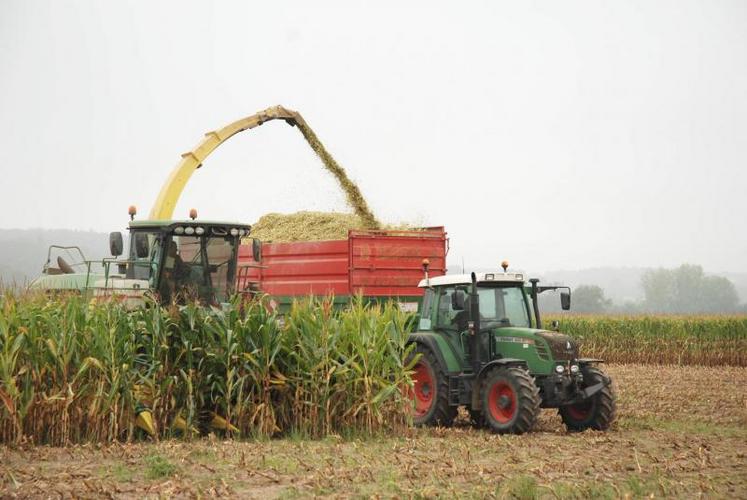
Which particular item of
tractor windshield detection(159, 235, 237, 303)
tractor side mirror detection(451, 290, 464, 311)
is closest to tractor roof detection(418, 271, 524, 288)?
tractor side mirror detection(451, 290, 464, 311)

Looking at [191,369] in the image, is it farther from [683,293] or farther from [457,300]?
[683,293]

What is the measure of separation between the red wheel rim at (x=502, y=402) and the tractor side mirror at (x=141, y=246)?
5.09m

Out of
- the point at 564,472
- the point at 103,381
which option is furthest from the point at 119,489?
the point at 564,472

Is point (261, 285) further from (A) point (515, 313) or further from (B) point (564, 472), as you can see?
(B) point (564, 472)

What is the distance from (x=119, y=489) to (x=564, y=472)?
4.08 meters

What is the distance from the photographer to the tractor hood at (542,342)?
11.4 m

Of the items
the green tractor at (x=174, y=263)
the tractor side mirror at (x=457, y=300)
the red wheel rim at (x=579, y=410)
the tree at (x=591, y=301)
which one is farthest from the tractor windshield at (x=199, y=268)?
the tree at (x=591, y=301)

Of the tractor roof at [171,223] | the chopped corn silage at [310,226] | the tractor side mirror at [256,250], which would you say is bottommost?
the tractor side mirror at [256,250]

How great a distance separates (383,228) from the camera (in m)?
16.2

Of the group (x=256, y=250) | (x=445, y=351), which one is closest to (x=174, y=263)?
(x=256, y=250)

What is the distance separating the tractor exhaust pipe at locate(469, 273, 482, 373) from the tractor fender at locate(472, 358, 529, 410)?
0.44ft

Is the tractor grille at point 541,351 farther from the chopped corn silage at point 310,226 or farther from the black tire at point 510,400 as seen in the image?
the chopped corn silage at point 310,226

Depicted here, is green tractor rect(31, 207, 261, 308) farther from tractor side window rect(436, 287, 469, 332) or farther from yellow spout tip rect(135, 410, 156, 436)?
tractor side window rect(436, 287, 469, 332)

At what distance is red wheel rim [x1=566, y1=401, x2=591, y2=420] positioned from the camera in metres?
11.8
